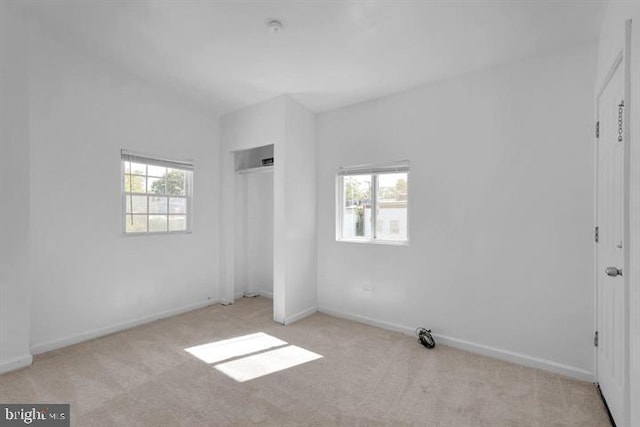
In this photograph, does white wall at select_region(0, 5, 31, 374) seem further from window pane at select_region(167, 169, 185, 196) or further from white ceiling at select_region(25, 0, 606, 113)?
window pane at select_region(167, 169, 185, 196)

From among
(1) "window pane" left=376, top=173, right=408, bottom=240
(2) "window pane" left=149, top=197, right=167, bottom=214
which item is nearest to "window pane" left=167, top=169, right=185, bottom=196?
(2) "window pane" left=149, top=197, right=167, bottom=214

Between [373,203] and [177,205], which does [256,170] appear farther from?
[373,203]

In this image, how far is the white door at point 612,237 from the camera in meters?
1.67

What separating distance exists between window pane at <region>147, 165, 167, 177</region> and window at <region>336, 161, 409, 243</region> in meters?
2.24

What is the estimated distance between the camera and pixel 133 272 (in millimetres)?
3398

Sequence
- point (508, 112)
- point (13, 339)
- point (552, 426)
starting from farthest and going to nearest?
point (508, 112) → point (13, 339) → point (552, 426)

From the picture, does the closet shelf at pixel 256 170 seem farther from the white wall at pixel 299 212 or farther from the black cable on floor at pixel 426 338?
the black cable on floor at pixel 426 338

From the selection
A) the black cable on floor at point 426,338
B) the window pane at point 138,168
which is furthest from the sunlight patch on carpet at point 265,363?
the window pane at point 138,168

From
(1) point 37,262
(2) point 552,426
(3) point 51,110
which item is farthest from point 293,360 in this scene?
(3) point 51,110

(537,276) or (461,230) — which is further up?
(461,230)

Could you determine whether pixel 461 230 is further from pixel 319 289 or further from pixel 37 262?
pixel 37 262

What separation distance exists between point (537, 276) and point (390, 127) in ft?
6.63

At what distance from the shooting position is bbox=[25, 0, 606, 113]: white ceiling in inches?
82.4

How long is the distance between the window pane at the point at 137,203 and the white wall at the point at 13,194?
94cm
